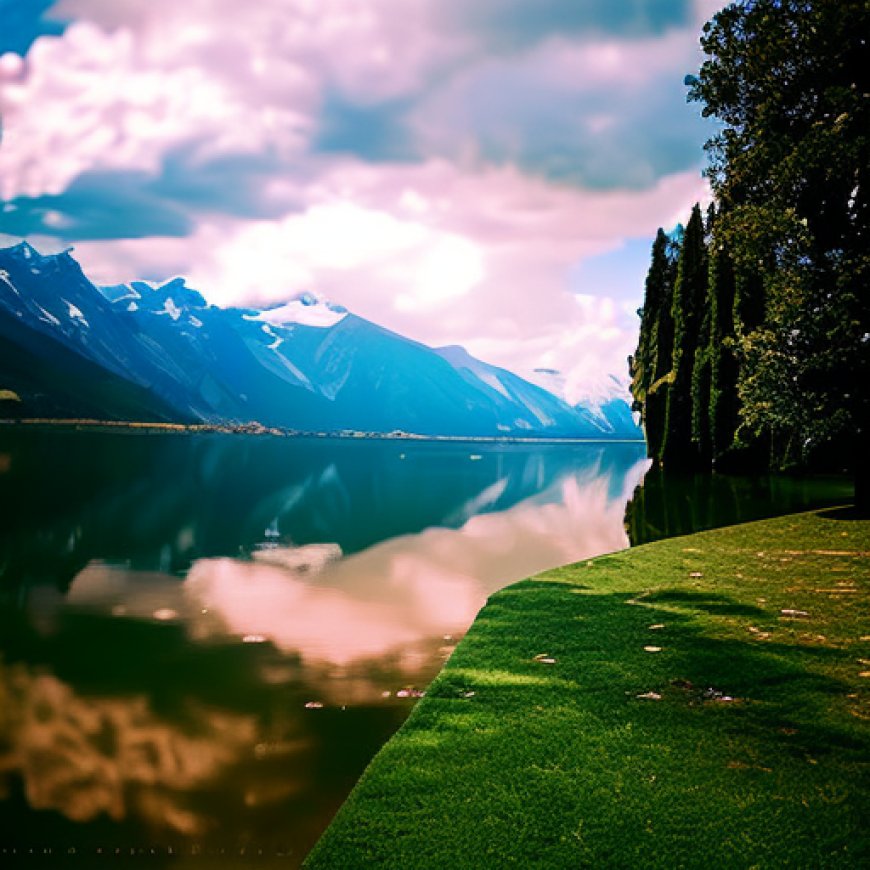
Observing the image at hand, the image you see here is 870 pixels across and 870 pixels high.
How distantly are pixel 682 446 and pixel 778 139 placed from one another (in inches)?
1689

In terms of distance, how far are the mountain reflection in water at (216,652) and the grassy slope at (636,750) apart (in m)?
1.38

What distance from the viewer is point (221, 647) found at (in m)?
13.7

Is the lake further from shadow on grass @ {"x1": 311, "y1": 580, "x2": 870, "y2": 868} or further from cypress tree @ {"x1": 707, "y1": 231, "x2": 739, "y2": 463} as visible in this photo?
cypress tree @ {"x1": 707, "y1": 231, "x2": 739, "y2": 463}

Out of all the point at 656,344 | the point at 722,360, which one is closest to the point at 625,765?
the point at 722,360

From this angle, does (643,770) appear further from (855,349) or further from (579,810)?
(855,349)

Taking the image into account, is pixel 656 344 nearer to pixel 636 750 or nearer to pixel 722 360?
pixel 722 360

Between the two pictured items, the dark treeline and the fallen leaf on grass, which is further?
the dark treeline

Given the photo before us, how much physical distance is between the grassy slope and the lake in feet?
4.49

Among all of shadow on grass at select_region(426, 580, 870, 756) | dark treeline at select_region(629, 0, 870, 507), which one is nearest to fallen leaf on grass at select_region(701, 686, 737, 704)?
shadow on grass at select_region(426, 580, 870, 756)

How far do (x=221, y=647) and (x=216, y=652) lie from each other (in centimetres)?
37

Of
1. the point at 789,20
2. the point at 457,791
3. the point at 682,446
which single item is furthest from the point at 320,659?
the point at 682,446

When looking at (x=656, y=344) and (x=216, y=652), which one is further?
(x=656, y=344)

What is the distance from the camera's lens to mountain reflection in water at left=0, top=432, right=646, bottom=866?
7.68 m

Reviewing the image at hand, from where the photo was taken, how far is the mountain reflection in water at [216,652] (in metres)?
7.68
